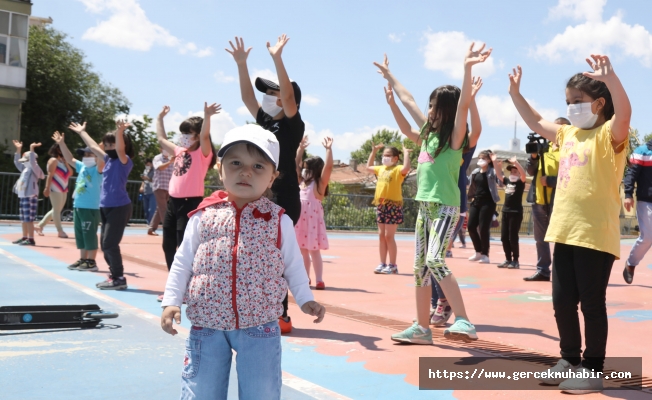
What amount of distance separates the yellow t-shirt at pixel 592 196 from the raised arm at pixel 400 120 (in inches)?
64.1

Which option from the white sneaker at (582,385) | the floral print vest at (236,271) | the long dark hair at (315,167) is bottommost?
the white sneaker at (582,385)

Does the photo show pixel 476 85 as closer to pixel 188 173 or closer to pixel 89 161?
pixel 188 173

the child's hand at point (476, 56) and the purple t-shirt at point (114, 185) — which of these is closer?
the child's hand at point (476, 56)

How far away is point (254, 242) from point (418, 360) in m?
2.19

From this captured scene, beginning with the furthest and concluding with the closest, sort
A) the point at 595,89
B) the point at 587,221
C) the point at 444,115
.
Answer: the point at 444,115, the point at 595,89, the point at 587,221

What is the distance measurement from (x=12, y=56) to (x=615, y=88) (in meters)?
32.1

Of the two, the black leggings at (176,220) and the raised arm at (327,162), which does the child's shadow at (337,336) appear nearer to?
the black leggings at (176,220)

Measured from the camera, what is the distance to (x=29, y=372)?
13.6 ft

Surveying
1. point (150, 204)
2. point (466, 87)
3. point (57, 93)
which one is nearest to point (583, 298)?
point (466, 87)

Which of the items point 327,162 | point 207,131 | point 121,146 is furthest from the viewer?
point 327,162

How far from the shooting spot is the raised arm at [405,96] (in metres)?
5.51

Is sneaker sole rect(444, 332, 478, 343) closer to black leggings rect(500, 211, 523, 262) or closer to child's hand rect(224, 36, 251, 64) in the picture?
child's hand rect(224, 36, 251, 64)

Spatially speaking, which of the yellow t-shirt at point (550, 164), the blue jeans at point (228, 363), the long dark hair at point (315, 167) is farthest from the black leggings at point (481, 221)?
the blue jeans at point (228, 363)

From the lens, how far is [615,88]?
376 cm
